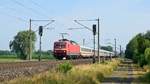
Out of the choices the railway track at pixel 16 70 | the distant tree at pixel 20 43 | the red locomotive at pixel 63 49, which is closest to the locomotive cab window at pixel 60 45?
the red locomotive at pixel 63 49

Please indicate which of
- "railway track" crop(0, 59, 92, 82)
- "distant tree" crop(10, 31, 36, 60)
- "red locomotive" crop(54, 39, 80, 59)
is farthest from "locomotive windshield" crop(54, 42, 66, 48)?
"distant tree" crop(10, 31, 36, 60)

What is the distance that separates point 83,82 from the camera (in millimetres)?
27391

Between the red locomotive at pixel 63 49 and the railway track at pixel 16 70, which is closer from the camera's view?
the railway track at pixel 16 70

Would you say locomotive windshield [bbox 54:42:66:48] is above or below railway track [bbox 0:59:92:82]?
above

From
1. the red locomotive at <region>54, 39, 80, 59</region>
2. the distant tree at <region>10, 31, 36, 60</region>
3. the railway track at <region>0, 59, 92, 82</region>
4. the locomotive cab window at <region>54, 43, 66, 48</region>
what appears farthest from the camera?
the distant tree at <region>10, 31, 36, 60</region>

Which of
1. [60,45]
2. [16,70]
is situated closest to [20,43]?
[60,45]

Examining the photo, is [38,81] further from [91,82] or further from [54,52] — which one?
[54,52]

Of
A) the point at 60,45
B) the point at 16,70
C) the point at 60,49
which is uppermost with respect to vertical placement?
the point at 60,45

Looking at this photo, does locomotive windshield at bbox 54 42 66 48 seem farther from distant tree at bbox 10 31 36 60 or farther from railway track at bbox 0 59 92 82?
distant tree at bbox 10 31 36 60

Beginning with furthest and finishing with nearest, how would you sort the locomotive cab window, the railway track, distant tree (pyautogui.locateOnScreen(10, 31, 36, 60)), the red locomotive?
1. distant tree (pyautogui.locateOnScreen(10, 31, 36, 60))
2. the locomotive cab window
3. the red locomotive
4. the railway track

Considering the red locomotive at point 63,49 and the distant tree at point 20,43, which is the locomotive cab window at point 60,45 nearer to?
the red locomotive at point 63,49

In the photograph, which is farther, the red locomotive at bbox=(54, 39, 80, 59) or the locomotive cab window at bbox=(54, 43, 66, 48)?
the locomotive cab window at bbox=(54, 43, 66, 48)

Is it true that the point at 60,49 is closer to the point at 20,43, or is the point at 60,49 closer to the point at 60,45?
the point at 60,45

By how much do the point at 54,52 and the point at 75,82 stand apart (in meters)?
53.8
